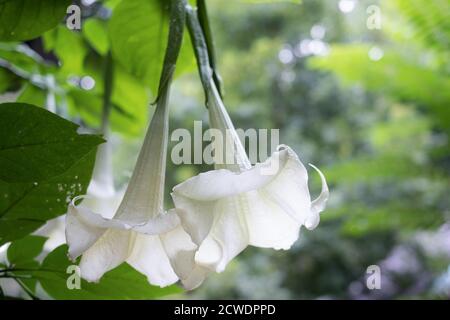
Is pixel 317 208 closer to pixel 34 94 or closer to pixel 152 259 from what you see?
pixel 152 259

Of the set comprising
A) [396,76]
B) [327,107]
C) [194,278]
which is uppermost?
[327,107]

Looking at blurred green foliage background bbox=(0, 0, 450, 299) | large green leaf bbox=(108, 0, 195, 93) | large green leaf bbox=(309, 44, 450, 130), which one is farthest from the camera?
large green leaf bbox=(309, 44, 450, 130)

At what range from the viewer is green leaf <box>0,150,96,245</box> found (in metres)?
0.22

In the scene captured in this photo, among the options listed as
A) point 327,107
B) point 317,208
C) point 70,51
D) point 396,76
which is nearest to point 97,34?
point 70,51

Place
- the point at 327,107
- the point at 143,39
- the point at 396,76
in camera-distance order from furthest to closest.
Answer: the point at 327,107 → the point at 396,76 → the point at 143,39

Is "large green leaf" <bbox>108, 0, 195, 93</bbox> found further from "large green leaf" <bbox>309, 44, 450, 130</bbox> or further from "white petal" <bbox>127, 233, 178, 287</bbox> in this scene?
"large green leaf" <bbox>309, 44, 450, 130</bbox>

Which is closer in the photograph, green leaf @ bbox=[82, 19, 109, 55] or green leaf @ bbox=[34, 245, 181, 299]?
green leaf @ bbox=[34, 245, 181, 299]

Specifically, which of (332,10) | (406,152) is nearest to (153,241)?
(406,152)

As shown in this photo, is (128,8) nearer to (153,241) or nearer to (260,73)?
(153,241)

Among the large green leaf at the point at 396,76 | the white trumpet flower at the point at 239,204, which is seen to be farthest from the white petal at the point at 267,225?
the large green leaf at the point at 396,76

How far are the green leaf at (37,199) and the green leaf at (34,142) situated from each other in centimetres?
2

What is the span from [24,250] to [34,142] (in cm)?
7

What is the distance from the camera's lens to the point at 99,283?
22 cm

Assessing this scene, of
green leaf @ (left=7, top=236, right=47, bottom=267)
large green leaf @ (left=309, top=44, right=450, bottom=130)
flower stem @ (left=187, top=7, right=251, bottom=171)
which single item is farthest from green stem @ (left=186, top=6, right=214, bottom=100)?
large green leaf @ (left=309, top=44, right=450, bottom=130)
